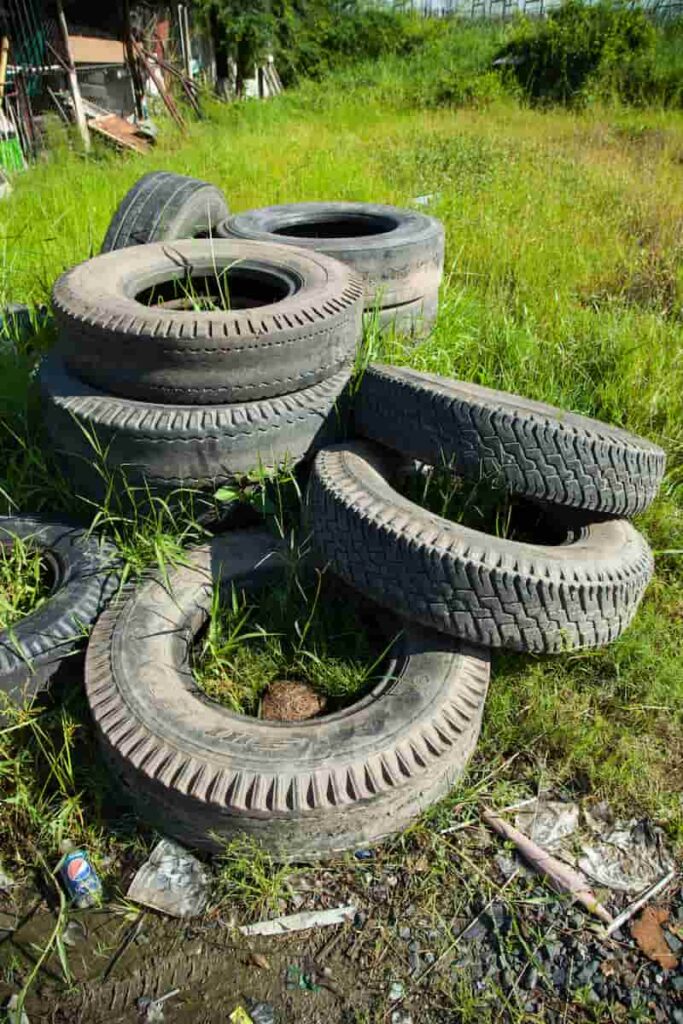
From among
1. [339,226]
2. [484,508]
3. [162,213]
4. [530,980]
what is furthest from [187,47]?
[530,980]

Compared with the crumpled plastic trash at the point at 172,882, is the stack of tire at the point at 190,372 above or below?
above

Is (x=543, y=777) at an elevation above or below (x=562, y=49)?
below

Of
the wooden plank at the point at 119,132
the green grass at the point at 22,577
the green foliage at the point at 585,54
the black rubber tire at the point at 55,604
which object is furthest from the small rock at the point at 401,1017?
the green foliage at the point at 585,54

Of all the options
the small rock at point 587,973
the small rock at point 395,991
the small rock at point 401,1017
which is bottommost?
the small rock at point 587,973

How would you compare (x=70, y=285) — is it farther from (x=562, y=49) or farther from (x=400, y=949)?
(x=562, y=49)

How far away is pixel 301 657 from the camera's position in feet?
7.66

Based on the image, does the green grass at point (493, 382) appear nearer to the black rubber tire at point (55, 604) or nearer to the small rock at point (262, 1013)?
the black rubber tire at point (55, 604)

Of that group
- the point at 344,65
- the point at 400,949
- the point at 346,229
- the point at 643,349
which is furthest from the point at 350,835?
the point at 344,65

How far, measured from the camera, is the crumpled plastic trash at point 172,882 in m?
1.79

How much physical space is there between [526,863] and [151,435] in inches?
68.0

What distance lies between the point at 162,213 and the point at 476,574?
2.67 metres

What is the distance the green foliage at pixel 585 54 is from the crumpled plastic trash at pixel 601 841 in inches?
446

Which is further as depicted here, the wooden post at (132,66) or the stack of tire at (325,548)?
the wooden post at (132,66)

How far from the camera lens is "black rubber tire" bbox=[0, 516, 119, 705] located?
2.16 m
